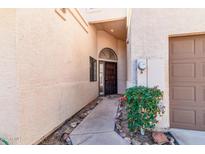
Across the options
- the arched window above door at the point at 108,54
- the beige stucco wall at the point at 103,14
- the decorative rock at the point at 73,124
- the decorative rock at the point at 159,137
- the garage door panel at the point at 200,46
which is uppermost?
the beige stucco wall at the point at 103,14

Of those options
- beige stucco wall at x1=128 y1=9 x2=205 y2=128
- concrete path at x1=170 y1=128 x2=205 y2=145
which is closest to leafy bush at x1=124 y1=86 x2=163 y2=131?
beige stucco wall at x1=128 y1=9 x2=205 y2=128

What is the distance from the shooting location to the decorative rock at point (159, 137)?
2.88 m

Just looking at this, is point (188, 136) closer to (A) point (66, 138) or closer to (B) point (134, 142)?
(B) point (134, 142)

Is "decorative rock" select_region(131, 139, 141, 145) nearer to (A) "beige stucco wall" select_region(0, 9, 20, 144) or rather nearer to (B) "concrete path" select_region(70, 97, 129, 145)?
(B) "concrete path" select_region(70, 97, 129, 145)

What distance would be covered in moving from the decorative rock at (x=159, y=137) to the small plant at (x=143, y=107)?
0.74ft

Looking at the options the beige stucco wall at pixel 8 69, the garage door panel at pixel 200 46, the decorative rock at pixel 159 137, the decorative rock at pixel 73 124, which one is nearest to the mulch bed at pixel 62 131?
the decorative rock at pixel 73 124

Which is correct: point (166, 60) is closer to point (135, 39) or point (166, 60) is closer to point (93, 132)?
point (135, 39)

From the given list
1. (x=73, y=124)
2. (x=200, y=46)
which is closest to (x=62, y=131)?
→ (x=73, y=124)

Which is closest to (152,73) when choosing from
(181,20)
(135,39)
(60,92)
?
(135,39)

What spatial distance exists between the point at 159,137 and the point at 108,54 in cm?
699

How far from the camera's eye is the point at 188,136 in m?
3.04

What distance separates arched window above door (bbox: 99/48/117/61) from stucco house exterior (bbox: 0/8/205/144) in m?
4.55

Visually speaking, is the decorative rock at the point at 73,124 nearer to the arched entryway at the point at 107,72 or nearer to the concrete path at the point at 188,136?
the concrete path at the point at 188,136

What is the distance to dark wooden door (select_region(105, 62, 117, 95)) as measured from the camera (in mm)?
9211
